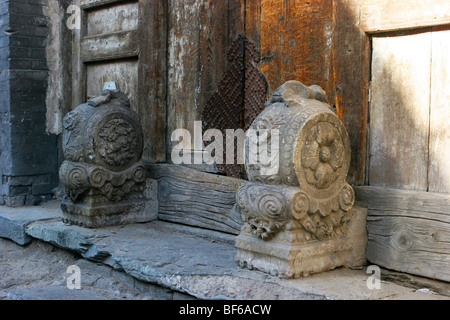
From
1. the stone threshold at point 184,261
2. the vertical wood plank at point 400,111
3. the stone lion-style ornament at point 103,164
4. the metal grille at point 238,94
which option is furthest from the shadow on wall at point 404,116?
the stone lion-style ornament at point 103,164

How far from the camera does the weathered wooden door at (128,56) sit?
14.3 feet

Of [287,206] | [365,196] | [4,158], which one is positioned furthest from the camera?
[4,158]

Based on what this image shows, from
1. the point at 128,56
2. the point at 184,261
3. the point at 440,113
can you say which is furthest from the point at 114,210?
the point at 440,113

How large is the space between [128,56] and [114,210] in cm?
149

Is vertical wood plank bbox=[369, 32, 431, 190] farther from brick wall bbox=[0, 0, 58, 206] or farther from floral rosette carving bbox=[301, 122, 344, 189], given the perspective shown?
brick wall bbox=[0, 0, 58, 206]

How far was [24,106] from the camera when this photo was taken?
5.16 m

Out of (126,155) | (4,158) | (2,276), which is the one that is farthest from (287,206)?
(4,158)

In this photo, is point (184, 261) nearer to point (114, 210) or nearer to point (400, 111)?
point (114, 210)

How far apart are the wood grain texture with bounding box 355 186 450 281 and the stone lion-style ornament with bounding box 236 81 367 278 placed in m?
0.20

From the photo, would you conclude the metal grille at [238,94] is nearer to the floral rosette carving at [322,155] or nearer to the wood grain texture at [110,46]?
the floral rosette carving at [322,155]
